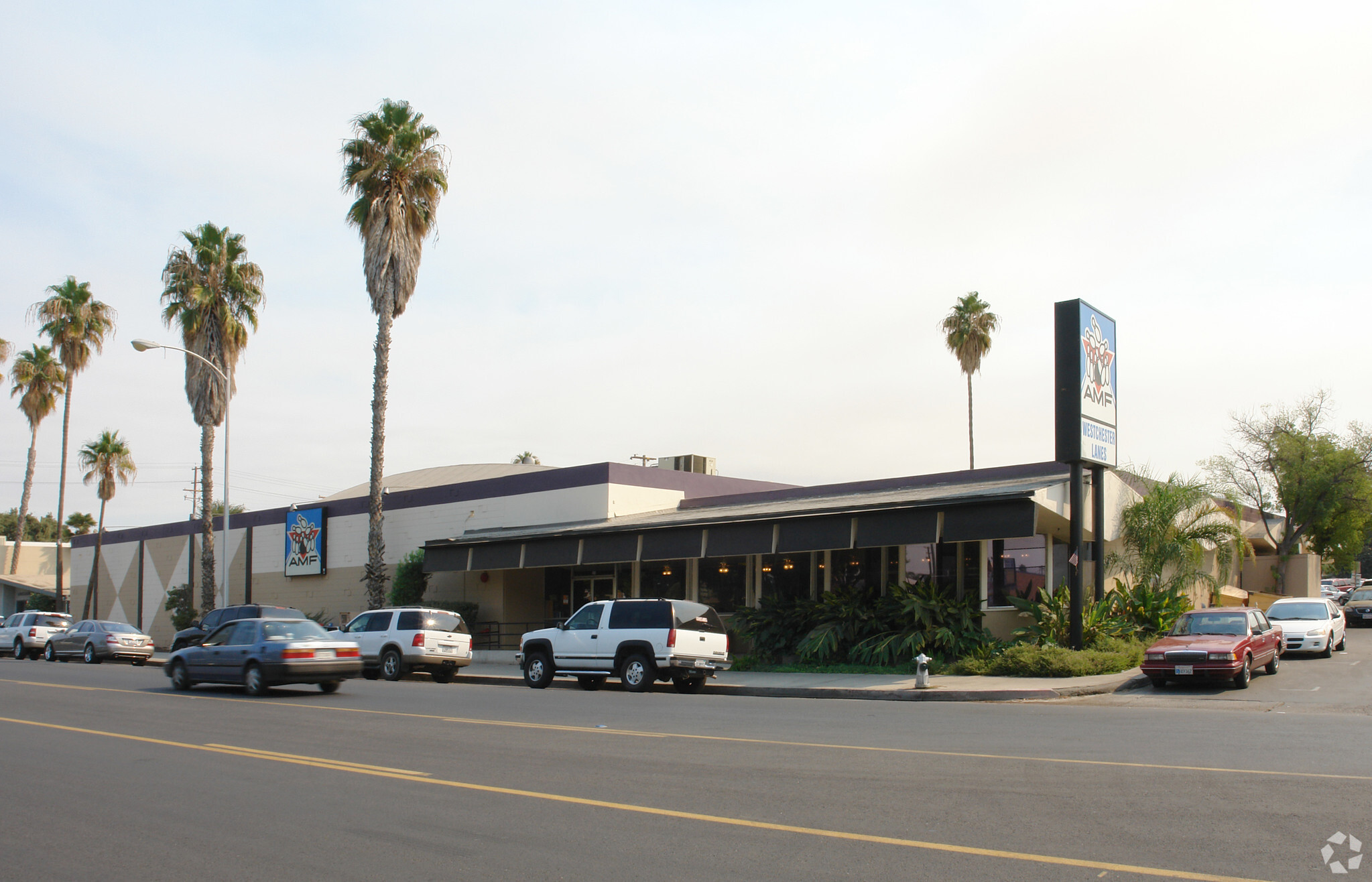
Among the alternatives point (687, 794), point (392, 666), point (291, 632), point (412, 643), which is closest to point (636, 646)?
point (412, 643)

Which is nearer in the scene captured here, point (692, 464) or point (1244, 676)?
point (1244, 676)

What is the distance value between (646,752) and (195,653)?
12845 mm

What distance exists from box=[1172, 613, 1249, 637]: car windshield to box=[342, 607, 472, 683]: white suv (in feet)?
51.0

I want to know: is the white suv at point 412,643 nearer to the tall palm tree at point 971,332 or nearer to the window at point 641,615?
the window at point 641,615

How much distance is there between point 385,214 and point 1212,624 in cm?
2397

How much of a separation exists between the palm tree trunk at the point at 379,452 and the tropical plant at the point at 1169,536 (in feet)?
68.0

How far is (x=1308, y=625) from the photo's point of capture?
24.8 m

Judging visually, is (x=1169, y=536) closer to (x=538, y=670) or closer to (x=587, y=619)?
(x=587, y=619)

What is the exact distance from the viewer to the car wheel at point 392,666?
78.2 ft

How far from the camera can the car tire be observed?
18.6 m

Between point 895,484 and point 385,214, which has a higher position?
point 385,214

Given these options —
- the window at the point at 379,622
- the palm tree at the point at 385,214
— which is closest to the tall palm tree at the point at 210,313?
the palm tree at the point at 385,214

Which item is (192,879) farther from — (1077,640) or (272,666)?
(1077,640)

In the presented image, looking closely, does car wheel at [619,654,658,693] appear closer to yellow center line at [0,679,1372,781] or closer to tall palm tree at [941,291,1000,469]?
yellow center line at [0,679,1372,781]
